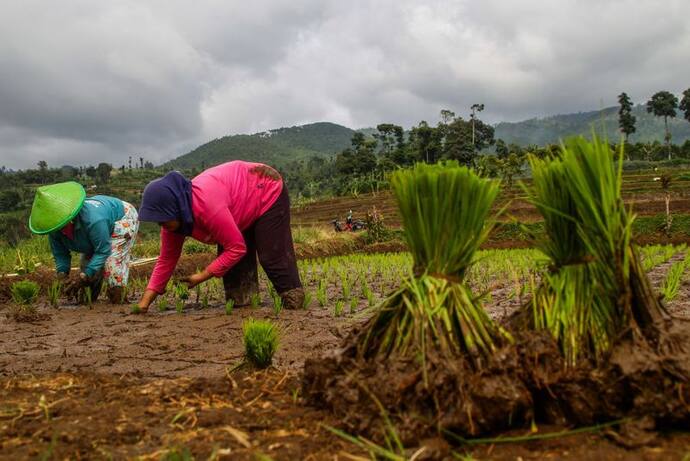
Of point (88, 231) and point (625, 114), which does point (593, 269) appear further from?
point (625, 114)

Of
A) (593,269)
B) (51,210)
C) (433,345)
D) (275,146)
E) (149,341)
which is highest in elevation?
(275,146)

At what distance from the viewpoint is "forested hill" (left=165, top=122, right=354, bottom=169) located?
335 ft

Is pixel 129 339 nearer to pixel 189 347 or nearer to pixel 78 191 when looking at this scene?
pixel 189 347

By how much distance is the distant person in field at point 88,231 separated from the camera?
5.07 metres

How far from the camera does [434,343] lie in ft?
5.26

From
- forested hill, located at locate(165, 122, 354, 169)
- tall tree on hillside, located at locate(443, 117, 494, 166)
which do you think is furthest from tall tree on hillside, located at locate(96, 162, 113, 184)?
tall tree on hillside, located at locate(443, 117, 494, 166)

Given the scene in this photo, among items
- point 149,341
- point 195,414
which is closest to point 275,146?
point 149,341

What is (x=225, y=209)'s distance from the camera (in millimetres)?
4227

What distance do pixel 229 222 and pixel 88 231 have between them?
193 cm

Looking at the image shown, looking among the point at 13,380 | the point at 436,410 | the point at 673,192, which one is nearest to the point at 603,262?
the point at 436,410

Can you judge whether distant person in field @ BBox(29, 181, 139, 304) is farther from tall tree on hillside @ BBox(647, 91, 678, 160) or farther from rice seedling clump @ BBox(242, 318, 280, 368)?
tall tree on hillside @ BBox(647, 91, 678, 160)

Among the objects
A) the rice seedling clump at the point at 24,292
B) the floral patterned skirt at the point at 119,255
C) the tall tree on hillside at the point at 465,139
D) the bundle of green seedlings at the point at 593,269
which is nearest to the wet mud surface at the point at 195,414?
the bundle of green seedlings at the point at 593,269

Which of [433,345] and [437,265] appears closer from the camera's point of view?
[433,345]

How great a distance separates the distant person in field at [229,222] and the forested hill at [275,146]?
81.5 m
